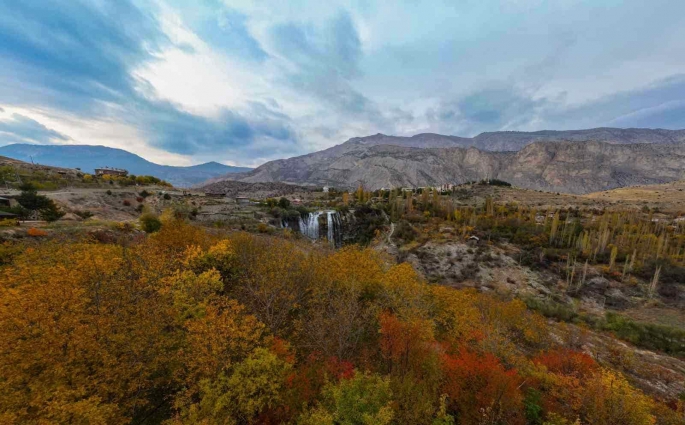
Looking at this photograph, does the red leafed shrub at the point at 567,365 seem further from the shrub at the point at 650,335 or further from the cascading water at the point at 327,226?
the cascading water at the point at 327,226

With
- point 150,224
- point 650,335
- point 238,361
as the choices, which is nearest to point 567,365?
point 238,361

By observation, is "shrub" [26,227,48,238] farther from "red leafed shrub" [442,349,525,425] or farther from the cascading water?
the cascading water

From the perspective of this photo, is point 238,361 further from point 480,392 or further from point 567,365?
point 567,365

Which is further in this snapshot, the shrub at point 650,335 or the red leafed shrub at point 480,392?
the shrub at point 650,335

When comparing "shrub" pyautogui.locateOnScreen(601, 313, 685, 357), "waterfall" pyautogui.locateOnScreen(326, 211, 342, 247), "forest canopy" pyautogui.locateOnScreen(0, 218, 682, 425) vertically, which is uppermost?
"forest canopy" pyautogui.locateOnScreen(0, 218, 682, 425)

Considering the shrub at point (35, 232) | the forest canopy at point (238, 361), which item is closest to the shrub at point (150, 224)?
the shrub at point (35, 232)

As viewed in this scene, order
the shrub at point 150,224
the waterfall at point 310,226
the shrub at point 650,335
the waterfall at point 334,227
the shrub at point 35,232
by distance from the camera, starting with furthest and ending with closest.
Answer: the waterfall at point 334,227, the waterfall at point 310,226, the shrub at point 150,224, the shrub at point 650,335, the shrub at point 35,232

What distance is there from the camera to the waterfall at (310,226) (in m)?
64.8

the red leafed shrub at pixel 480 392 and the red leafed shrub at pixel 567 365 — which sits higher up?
the red leafed shrub at pixel 480 392

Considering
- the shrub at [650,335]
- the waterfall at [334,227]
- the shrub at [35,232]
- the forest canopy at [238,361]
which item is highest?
the shrub at [35,232]

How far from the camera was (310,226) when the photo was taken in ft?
218

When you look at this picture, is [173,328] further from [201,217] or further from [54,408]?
[201,217]

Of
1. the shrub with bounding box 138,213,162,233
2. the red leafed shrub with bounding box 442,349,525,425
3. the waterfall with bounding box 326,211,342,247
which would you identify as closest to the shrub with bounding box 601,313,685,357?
the red leafed shrub with bounding box 442,349,525,425

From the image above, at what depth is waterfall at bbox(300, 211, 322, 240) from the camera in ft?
212
